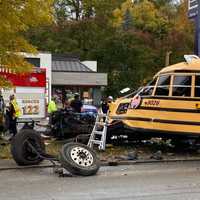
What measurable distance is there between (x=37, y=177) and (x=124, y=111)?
5950 millimetres

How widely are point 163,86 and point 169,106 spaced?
735mm

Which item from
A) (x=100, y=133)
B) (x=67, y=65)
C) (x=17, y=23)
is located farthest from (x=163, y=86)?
(x=67, y=65)

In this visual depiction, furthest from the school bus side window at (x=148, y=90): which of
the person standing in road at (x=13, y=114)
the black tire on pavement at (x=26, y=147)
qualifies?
the person standing in road at (x=13, y=114)

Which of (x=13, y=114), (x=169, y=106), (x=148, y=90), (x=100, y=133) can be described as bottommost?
(x=100, y=133)

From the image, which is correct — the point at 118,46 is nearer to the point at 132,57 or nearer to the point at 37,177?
the point at 132,57

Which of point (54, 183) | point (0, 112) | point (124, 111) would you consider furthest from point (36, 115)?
point (54, 183)

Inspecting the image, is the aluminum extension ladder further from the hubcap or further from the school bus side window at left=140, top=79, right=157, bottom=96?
the hubcap

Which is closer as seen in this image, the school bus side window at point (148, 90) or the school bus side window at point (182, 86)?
the school bus side window at point (182, 86)

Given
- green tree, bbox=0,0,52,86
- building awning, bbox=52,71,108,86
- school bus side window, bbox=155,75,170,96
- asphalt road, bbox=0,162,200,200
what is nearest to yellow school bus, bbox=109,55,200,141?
school bus side window, bbox=155,75,170,96

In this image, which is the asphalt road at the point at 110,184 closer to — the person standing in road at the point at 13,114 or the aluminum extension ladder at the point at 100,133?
the aluminum extension ladder at the point at 100,133

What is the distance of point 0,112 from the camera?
2059 centimetres

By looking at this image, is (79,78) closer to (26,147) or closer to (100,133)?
(100,133)

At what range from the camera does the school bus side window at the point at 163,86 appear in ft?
54.7

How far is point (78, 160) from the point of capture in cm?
1270
